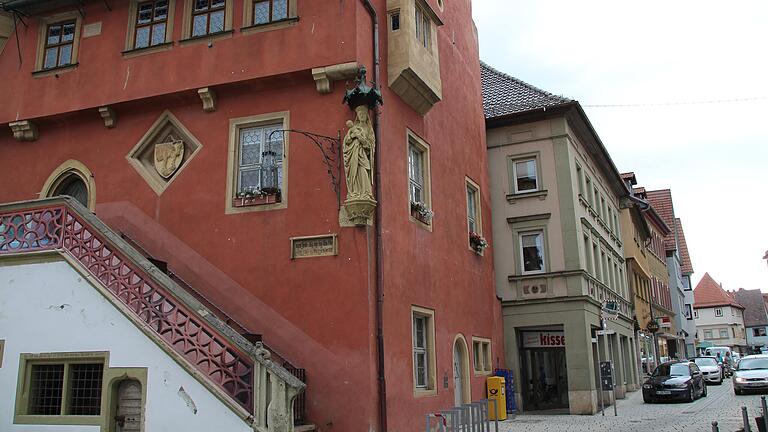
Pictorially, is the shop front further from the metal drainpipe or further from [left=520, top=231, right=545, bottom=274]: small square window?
the metal drainpipe

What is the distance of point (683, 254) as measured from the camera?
74562 millimetres

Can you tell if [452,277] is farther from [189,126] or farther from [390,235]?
[189,126]

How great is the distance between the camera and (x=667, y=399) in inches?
950

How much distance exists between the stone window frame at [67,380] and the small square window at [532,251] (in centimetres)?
1479

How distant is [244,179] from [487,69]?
1742 cm

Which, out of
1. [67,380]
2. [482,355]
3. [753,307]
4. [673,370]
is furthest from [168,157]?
[753,307]

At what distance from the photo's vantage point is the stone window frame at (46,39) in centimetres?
1544

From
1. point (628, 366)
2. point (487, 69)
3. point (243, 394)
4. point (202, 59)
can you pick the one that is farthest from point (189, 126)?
point (628, 366)

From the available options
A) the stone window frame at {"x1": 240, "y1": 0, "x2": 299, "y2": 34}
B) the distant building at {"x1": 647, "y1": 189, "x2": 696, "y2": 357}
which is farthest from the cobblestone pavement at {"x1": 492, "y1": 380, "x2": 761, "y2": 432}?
the distant building at {"x1": 647, "y1": 189, "x2": 696, "y2": 357}

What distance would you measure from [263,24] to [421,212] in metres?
5.26

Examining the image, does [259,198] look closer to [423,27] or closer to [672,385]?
[423,27]

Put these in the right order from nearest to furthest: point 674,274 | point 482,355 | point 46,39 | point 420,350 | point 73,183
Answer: point 420,350 → point 73,183 → point 46,39 → point 482,355 → point 674,274

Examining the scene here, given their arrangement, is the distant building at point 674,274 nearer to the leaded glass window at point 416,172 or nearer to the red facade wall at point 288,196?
the leaded glass window at point 416,172

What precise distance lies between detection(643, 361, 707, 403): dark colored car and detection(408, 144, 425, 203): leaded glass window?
45.2 ft
